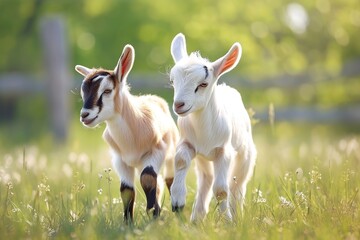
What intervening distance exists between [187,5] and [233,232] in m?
13.2

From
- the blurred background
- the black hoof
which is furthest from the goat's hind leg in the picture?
the blurred background

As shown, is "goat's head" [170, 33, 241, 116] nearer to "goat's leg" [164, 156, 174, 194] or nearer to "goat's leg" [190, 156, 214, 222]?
"goat's leg" [190, 156, 214, 222]

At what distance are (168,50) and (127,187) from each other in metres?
11.1

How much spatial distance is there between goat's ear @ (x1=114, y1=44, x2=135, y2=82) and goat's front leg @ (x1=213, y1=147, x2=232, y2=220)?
0.74 meters

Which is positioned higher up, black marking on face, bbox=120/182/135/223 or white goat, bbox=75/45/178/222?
white goat, bbox=75/45/178/222

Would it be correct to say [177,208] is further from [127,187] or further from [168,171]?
[168,171]

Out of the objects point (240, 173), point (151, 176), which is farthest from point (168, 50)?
point (151, 176)

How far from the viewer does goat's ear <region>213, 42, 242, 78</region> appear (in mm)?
4461

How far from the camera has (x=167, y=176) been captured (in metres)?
5.16

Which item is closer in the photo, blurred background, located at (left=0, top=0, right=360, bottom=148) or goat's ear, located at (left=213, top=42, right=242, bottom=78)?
goat's ear, located at (left=213, top=42, right=242, bottom=78)

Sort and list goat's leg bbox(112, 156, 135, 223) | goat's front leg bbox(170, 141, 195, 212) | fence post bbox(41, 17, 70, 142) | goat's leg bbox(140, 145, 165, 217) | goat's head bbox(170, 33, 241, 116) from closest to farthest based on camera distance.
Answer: goat's head bbox(170, 33, 241, 116), goat's front leg bbox(170, 141, 195, 212), goat's leg bbox(140, 145, 165, 217), goat's leg bbox(112, 156, 135, 223), fence post bbox(41, 17, 70, 142)

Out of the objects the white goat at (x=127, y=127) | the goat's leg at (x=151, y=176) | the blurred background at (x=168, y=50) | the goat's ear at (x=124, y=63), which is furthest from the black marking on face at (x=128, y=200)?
the blurred background at (x=168, y=50)

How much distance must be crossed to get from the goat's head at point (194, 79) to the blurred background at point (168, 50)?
774 centimetres

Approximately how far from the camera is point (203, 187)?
4891 mm
